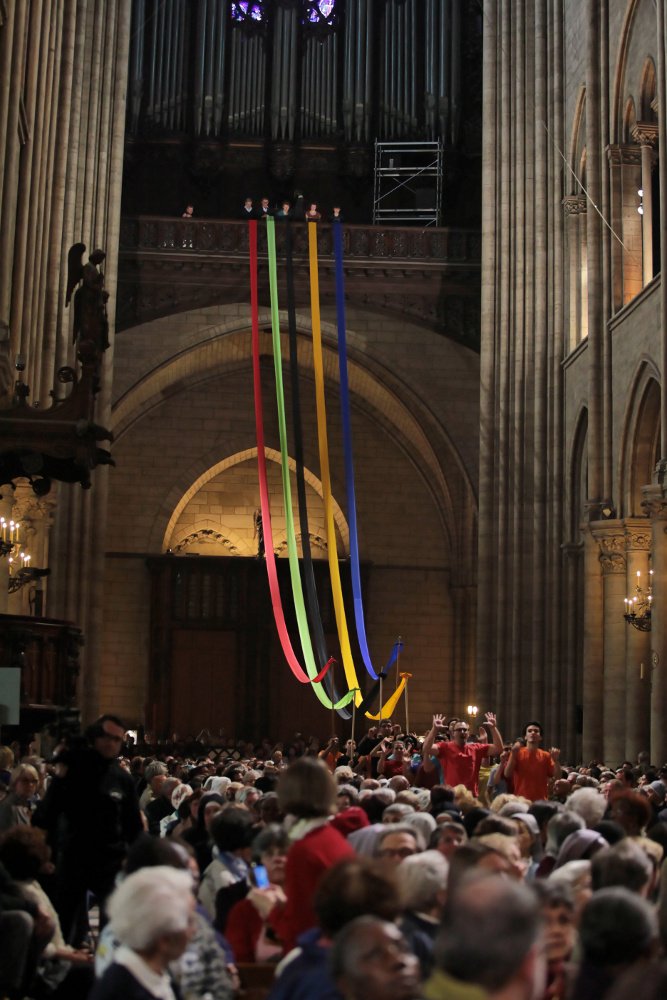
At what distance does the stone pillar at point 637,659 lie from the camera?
1836 centimetres

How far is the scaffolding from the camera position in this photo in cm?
3000

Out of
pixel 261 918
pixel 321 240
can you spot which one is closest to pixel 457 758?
pixel 261 918

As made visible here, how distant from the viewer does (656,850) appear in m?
5.22

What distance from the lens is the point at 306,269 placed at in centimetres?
2853

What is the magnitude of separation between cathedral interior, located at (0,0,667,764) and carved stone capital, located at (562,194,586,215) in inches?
1.8

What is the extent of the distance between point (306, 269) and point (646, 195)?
975 cm

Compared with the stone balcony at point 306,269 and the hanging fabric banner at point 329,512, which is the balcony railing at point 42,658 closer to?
the hanging fabric banner at point 329,512

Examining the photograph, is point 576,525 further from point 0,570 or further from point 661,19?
point 0,570

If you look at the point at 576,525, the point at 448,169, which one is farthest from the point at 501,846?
the point at 448,169

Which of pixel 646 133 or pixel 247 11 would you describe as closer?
pixel 646 133

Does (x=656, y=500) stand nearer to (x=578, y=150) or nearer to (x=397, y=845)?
(x=578, y=150)

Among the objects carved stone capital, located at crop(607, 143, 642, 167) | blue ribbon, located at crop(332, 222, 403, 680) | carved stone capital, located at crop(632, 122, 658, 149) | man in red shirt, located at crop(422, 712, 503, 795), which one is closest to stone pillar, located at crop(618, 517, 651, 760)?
blue ribbon, located at crop(332, 222, 403, 680)

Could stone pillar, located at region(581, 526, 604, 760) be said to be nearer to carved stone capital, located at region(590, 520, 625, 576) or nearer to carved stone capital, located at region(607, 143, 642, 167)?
carved stone capital, located at region(590, 520, 625, 576)

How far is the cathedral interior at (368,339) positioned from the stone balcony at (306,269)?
5cm
